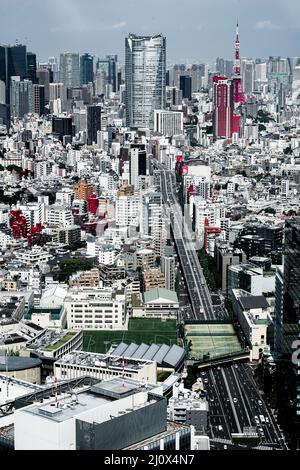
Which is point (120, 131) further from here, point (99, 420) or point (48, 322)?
point (99, 420)

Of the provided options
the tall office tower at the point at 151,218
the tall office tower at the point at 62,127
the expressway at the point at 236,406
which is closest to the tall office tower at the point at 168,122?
the tall office tower at the point at 62,127

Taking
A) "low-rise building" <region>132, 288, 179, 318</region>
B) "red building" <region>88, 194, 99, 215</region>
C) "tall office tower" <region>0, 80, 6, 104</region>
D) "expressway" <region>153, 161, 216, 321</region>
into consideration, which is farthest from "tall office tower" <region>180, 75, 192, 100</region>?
"low-rise building" <region>132, 288, 179, 318</region>

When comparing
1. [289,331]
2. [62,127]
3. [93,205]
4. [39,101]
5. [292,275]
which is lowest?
[289,331]

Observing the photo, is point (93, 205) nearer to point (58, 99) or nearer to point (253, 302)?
→ point (253, 302)

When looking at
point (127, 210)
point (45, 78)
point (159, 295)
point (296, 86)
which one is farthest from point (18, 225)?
point (296, 86)

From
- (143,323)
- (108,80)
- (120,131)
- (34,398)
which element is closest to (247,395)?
(143,323)

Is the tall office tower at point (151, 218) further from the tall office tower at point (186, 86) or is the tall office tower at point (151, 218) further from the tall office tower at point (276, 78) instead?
the tall office tower at point (186, 86)
